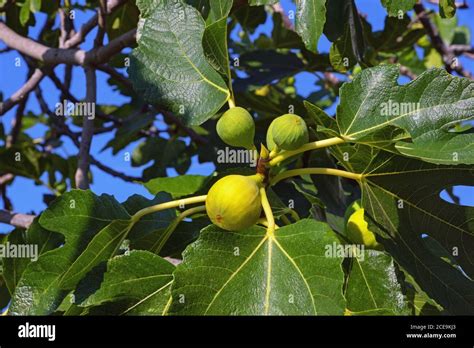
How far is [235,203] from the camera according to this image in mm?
1233

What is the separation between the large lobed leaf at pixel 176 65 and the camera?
1.55 metres

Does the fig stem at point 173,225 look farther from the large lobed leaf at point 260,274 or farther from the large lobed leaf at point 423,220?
the large lobed leaf at point 423,220

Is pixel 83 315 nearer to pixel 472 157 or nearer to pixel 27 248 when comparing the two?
pixel 27 248

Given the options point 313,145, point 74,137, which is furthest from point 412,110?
point 74,137

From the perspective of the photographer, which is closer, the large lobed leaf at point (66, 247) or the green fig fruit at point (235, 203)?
the green fig fruit at point (235, 203)

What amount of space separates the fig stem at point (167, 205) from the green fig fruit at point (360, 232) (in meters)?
0.33

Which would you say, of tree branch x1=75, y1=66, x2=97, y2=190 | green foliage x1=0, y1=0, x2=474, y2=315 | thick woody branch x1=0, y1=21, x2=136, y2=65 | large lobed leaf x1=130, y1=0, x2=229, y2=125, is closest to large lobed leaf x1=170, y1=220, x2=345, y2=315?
green foliage x1=0, y1=0, x2=474, y2=315

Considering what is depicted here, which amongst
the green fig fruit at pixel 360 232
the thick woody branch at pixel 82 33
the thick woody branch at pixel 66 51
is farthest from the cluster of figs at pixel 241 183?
the thick woody branch at pixel 82 33

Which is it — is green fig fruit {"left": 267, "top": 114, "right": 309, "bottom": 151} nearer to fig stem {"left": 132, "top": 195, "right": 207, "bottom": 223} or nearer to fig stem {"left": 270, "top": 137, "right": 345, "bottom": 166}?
fig stem {"left": 270, "top": 137, "right": 345, "bottom": 166}

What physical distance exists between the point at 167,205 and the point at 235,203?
0.24m

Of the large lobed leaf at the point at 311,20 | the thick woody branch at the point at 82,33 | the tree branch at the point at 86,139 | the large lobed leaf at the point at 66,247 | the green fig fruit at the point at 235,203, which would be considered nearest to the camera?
the green fig fruit at the point at 235,203

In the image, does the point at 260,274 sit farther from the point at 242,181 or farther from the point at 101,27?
the point at 101,27

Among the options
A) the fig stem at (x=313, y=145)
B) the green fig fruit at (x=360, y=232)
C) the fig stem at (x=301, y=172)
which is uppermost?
the fig stem at (x=313, y=145)
